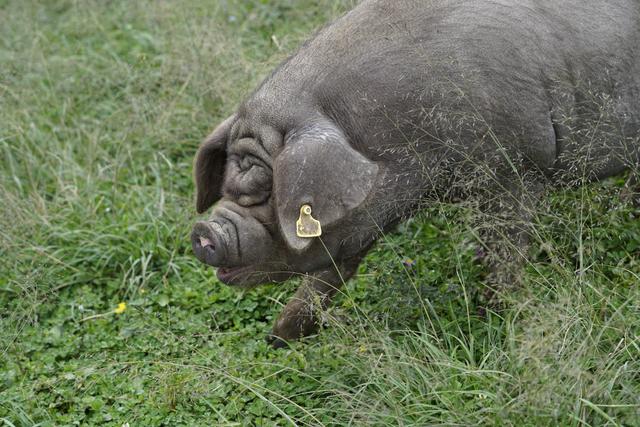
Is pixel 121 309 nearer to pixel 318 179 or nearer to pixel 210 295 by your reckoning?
pixel 210 295

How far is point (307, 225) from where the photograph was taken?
4.28 meters

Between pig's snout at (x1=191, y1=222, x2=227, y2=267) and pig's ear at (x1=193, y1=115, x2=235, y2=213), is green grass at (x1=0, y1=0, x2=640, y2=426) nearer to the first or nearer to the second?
pig's snout at (x1=191, y1=222, x2=227, y2=267)

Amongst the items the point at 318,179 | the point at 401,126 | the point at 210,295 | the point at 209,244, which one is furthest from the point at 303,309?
the point at 401,126

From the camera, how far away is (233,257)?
181 inches

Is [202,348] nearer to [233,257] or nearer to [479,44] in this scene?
[233,257]

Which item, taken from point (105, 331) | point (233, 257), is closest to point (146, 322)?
point (105, 331)

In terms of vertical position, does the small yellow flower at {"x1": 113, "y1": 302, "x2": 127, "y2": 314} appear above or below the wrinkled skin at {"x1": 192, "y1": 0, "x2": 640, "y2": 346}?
below

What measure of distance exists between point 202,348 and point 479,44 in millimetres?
1956

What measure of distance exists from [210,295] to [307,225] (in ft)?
4.43

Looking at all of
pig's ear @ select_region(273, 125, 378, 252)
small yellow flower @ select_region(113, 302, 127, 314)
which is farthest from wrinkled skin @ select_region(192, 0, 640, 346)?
small yellow flower @ select_region(113, 302, 127, 314)

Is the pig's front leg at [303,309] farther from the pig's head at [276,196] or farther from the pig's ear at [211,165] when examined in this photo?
the pig's ear at [211,165]

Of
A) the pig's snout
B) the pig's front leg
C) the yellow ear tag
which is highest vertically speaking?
the yellow ear tag

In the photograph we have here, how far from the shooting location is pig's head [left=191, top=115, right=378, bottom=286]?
14.0 ft

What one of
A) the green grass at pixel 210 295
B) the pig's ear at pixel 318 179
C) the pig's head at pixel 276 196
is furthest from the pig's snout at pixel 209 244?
the green grass at pixel 210 295
